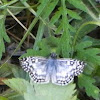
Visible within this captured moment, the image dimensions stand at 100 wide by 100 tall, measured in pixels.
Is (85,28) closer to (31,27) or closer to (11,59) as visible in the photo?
(31,27)

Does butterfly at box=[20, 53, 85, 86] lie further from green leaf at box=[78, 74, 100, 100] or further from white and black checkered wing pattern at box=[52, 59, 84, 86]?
green leaf at box=[78, 74, 100, 100]

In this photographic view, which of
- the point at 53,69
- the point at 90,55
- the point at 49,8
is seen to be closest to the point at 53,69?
the point at 53,69

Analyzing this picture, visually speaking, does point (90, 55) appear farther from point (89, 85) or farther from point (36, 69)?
point (36, 69)

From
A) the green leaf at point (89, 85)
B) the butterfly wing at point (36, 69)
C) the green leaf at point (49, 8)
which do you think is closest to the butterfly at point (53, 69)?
the butterfly wing at point (36, 69)

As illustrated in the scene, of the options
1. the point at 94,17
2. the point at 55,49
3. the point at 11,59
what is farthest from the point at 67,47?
the point at 11,59

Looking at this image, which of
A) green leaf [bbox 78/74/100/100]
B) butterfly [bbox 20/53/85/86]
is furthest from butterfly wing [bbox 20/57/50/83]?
green leaf [bbox 78/74/100/100]

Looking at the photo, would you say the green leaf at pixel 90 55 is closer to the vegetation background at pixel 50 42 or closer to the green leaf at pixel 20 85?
the vegetation background at pixel 50 42
